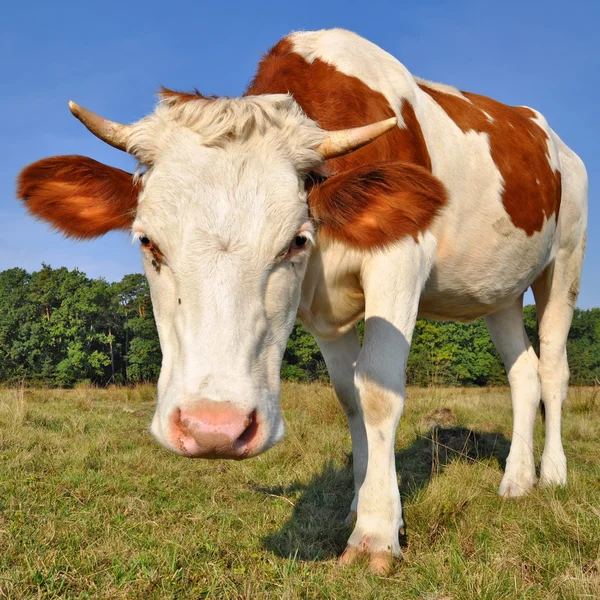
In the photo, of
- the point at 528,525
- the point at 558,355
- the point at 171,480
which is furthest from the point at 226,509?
the point at 558,355

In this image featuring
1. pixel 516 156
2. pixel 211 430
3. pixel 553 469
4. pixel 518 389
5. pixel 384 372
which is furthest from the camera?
pixel 518 389

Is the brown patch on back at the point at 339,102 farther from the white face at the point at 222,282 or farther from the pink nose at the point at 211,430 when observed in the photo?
the pink nose at the point at 211,430

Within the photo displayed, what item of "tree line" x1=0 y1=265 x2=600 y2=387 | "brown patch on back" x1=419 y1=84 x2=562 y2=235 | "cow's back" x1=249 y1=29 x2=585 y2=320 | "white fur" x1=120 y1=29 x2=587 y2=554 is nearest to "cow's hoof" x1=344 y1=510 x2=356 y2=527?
"white fur" x1=120 y1=29 x2=587 y2=554

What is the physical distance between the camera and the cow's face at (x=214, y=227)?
6.14 feet

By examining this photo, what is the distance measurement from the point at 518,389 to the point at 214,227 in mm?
3910

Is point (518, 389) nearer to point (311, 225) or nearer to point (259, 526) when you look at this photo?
point (259, 526)

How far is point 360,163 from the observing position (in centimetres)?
304

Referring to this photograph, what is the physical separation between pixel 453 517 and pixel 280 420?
1655 millimetres

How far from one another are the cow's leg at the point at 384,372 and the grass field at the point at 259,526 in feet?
0.86

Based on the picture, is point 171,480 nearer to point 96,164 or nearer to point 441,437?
point 96,164

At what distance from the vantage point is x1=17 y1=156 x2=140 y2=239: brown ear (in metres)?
2.65

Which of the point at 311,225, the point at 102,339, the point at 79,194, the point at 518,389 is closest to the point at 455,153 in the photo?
the point at 311,225

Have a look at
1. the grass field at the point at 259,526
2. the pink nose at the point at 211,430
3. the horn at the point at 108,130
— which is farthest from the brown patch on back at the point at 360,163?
Answer: the grass field at the point at 259,526

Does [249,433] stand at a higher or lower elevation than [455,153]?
lower
